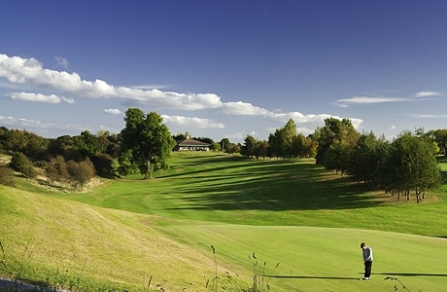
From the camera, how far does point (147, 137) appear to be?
213ft

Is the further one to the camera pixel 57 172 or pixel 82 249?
pixel 57 172

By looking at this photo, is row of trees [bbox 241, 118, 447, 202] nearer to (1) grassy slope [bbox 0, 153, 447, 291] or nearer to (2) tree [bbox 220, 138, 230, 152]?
(1) grassy slope [bbox 0, 153, 447, 291]

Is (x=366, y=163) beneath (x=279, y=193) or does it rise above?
above

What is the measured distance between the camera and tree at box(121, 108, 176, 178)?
6550 cm

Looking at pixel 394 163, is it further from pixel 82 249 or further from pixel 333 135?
pixel 82 249

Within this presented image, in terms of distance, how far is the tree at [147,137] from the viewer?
65.5m

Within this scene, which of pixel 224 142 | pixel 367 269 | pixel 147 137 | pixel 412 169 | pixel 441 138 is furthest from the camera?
pixel 224 142

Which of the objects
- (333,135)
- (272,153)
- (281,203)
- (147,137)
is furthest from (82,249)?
(272,153)

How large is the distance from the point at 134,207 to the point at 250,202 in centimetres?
1340

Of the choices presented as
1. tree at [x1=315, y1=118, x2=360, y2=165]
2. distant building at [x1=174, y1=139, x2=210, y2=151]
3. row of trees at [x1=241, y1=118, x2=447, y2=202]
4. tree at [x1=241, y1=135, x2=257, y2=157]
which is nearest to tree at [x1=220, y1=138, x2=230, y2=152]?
distant building at [x1=174, y1=139, x2=210, y2=151]

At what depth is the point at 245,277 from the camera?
13.0 m

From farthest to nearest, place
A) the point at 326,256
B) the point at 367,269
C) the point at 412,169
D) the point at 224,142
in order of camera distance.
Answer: the point at 224,142
the point at 412,169
the point at 326,256
the point at 367,269

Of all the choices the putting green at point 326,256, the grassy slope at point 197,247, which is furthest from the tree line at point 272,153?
the putting green at point 326,256

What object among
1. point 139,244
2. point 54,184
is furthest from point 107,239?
point 54,184
